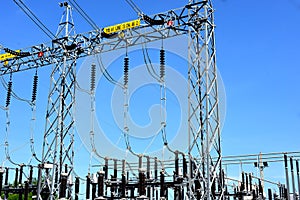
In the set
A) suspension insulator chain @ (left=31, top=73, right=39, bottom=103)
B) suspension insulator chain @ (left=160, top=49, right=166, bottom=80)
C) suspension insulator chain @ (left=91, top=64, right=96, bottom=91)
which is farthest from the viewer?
suspension insulator chain @ (left=31, top=73, right=39, bottom=103)

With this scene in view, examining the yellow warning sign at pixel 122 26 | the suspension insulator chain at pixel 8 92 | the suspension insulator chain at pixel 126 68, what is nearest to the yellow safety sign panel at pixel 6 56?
the suspension insulator chain at pixel 8 92

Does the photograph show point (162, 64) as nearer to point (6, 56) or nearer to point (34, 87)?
point (34, 87)

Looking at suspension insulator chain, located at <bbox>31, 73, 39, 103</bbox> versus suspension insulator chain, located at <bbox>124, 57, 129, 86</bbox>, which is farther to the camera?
suspension insulator chain, located at <bbox>31, 73, 39, 103</bbox>

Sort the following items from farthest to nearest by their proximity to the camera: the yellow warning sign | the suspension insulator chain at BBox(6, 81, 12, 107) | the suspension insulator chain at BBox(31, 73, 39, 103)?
the suspension insulator chain at BBox(6, 81, 12, 107), the suspension insulator chain at BBox(31, 73, 39, 103), the yellow warning sign

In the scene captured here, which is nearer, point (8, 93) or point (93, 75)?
point (93, 75)

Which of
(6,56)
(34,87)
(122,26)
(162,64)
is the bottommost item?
(162,64)

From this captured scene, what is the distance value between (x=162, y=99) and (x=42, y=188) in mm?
4444

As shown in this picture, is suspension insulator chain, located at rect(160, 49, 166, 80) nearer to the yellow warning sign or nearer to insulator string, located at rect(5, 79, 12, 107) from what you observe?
the yellow warning sign

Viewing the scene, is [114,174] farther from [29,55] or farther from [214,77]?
[214,77]

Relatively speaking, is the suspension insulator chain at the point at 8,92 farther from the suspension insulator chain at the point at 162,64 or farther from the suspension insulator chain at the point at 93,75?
the suspension insulator chain at the point at 162,64

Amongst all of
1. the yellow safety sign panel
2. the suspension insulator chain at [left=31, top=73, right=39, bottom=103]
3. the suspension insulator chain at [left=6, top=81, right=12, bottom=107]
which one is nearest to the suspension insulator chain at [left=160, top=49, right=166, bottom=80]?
the suspension insulator chain at [left=31, top=73, right=39, bottom=103]

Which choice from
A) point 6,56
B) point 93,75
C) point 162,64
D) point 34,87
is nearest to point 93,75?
point 93,75

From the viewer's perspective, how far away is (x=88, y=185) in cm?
1298

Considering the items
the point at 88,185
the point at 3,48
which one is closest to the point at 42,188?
the point at 88,185
